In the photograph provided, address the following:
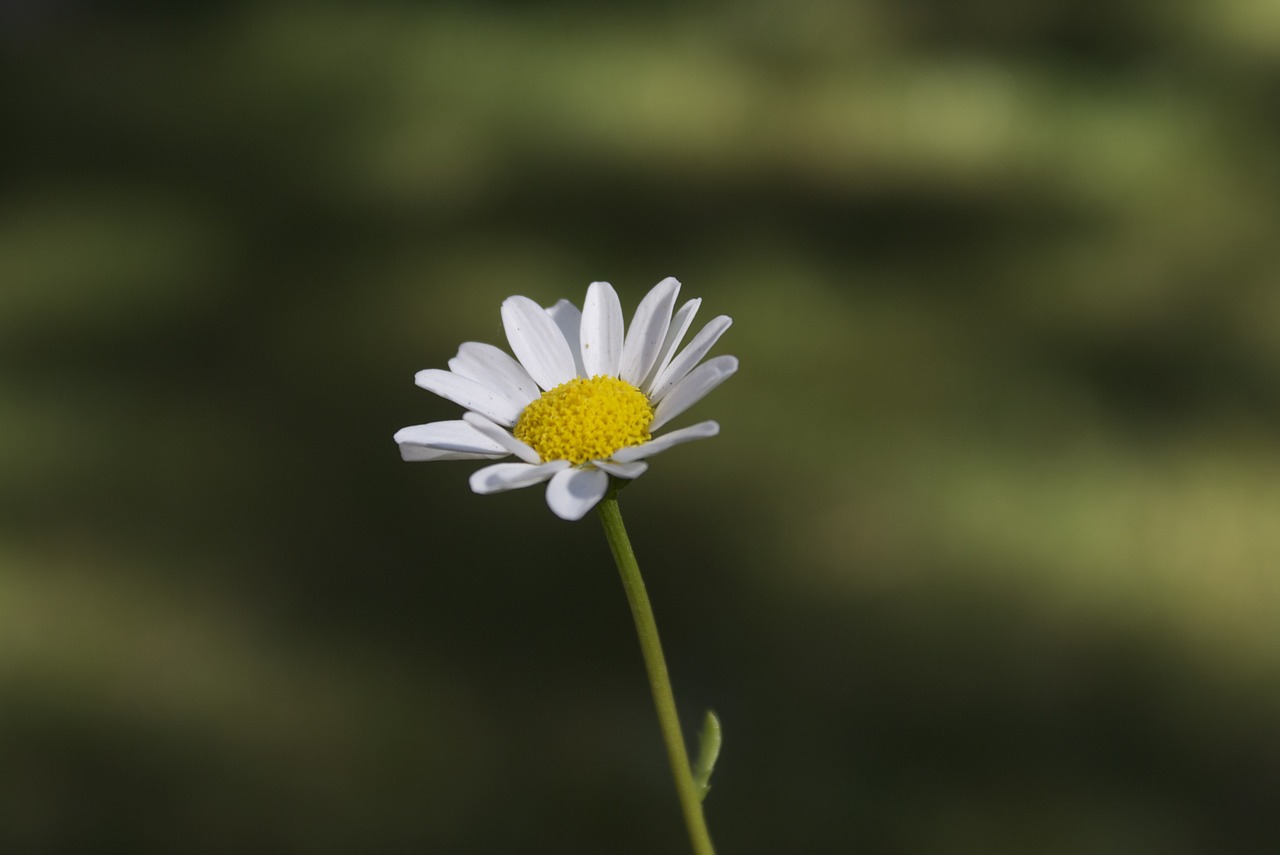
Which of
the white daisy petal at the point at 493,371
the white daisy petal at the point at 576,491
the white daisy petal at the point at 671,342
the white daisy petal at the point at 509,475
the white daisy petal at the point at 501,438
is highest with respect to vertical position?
the white daisy petal at the point at 493,371

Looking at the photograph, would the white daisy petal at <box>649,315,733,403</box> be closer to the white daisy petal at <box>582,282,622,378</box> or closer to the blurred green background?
the white daisy petal at <box>582,282,622,378</box>

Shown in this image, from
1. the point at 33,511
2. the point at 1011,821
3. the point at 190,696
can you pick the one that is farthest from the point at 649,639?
the point at 33,511

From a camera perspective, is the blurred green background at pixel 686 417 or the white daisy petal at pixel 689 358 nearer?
the white daisy petal at pixel 689 358

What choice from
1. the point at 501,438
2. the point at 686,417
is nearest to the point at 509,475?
the point at 501,438

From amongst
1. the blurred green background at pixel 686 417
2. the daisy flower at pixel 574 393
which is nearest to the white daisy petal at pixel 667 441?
the daisy flower at pixel 574 393

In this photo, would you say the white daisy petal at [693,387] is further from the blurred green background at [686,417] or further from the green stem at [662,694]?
the blurred green background at [686,417]

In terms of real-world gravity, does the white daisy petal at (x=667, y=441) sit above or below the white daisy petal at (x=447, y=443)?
below

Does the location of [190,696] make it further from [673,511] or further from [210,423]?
[673,511]
